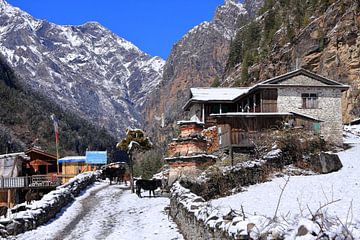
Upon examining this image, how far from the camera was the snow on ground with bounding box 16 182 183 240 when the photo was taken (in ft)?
55.5

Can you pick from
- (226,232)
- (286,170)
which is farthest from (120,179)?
(226,232)

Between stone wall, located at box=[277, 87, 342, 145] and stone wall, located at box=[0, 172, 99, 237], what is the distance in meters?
19.9

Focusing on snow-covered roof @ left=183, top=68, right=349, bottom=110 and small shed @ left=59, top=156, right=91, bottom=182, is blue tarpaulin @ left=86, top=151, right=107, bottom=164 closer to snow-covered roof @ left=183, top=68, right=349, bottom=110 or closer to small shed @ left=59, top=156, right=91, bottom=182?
small shed @ left=59, top=156, right=91, bottom=182

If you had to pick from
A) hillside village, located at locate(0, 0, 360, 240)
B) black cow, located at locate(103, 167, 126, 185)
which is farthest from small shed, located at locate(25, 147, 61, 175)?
black cow, located at locate(103, 167, 126, 185)

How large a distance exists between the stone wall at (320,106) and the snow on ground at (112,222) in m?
17.2

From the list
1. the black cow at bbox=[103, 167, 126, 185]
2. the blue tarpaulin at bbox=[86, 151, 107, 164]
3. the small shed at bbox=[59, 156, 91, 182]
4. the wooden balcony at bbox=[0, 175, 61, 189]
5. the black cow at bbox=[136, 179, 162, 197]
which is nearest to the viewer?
the black cow at bbox=[136, 179, 162, 197]

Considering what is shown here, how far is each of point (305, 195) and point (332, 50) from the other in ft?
157

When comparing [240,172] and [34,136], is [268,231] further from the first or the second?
[34,136]

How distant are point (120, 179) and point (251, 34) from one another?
251 feet

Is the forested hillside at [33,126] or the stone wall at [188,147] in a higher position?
the forested hillside at [33,126]

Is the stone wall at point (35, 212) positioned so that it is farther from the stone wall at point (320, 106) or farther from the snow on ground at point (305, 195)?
the stone wall at point (320, 106)

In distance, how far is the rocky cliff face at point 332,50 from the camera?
58312 millimetres

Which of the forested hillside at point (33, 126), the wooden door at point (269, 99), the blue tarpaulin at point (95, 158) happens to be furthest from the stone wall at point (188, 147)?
the forested hillside at point (33, 126)

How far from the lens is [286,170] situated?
27266 millimetres
